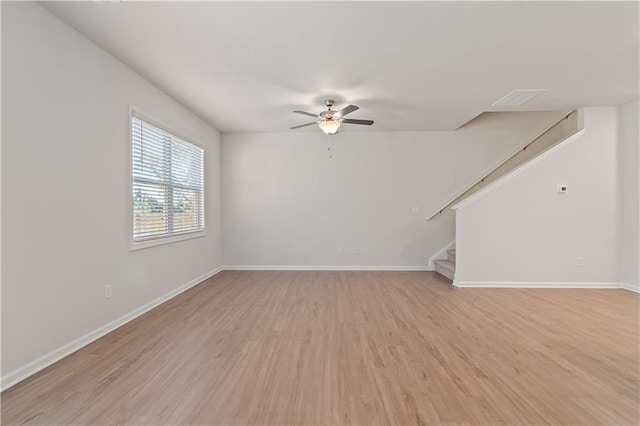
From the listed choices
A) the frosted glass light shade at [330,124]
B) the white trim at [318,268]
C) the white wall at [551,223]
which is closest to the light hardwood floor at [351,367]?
the white wall at [551,223]

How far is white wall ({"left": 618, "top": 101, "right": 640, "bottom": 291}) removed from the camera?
437 cm

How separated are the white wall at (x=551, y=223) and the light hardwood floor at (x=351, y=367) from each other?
0.89m

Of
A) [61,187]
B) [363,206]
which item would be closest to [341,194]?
[363,206]

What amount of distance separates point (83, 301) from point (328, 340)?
2204mm

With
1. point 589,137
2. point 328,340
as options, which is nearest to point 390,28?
point 328,340

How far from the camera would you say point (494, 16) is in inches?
91.4

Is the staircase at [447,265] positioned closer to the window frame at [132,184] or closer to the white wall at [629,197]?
the white wall at [629,197]

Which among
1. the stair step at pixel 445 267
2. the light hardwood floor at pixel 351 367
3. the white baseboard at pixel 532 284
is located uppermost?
the stair step at pixel 445 267

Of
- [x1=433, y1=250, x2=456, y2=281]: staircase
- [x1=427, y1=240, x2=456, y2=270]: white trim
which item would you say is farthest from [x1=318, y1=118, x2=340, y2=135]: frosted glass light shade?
[x1=427, y1=240, x2=456, y2=270]: white trim

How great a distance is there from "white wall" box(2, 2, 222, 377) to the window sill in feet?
0.31

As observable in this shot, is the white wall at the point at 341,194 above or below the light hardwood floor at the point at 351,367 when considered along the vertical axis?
above

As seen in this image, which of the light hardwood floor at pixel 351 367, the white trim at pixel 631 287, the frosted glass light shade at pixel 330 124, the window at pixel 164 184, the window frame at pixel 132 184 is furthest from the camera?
the white trim at pixel 631 287

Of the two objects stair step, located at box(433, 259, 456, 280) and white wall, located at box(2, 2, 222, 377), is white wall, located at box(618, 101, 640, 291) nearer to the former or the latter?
stair step, located at box(433, 259, 456, 280)

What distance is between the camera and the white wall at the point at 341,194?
19.2ft
